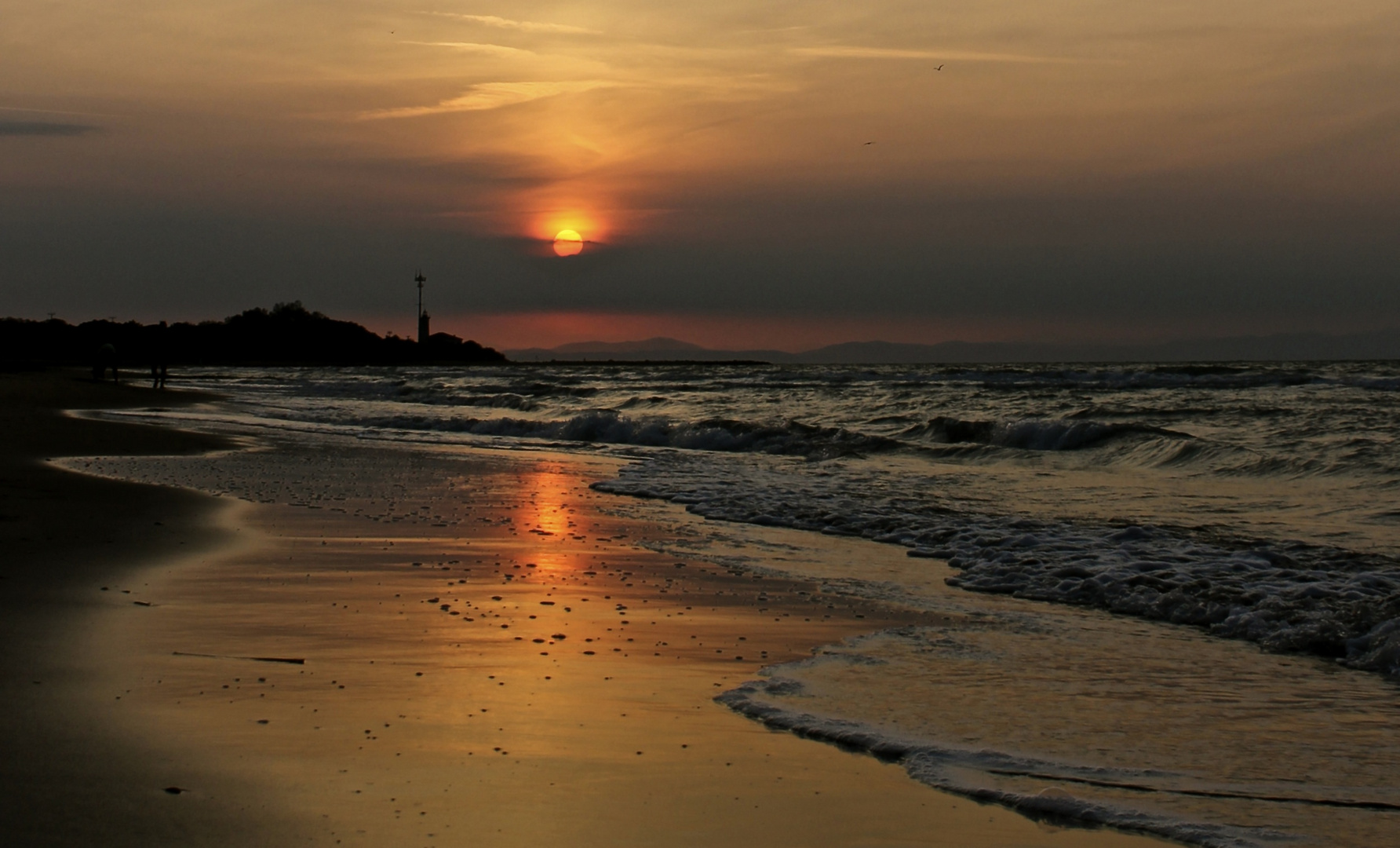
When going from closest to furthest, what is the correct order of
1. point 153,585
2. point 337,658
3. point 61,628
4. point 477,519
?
point 337,658
point 61,628
point 153,585
point 477,519

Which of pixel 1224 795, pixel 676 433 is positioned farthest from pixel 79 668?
pixel 676 433

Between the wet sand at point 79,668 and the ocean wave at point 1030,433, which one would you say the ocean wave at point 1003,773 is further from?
the ocean wave at point 1030,433

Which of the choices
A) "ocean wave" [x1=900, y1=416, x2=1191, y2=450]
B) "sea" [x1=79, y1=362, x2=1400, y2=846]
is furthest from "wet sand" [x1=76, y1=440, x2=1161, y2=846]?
"ocean wave" [x1=900, y1=416, x2=1191, y2=450]

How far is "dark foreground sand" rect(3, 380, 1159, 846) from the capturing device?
3.68m

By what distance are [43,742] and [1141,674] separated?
4.81 m

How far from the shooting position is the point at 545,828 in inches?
143

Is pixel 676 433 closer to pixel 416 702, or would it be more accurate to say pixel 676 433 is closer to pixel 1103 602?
pixel 1103 602

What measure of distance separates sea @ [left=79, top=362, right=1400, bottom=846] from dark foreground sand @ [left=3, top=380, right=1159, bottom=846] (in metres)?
0.39

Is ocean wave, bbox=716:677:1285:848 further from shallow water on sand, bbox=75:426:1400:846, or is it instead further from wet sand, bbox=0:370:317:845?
wet sand, bbox=0:370:317:845

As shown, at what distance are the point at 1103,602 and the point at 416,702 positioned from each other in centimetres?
478

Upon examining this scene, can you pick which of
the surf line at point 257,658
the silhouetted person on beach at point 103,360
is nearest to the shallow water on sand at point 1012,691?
the surf line at point 257,658

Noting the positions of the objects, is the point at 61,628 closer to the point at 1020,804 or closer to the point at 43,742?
the point at 43,742

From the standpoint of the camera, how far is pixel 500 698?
501 cm


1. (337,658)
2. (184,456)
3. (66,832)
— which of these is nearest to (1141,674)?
(337,658)
